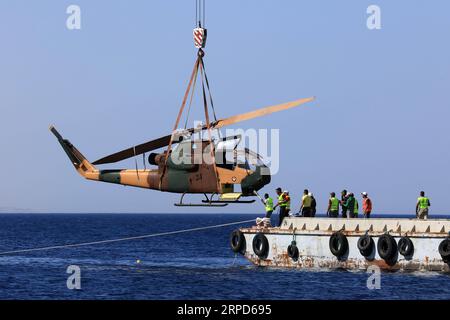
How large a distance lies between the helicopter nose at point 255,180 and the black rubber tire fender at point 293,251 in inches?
326

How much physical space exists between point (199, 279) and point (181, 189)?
23.7ft

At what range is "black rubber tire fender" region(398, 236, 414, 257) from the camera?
3747 centimetres

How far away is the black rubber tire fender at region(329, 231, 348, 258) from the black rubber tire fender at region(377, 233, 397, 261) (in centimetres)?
194

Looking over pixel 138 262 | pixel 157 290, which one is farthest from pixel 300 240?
pixel 138 262

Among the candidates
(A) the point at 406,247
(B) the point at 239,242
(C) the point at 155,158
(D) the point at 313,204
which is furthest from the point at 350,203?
(C) the point at 155,158

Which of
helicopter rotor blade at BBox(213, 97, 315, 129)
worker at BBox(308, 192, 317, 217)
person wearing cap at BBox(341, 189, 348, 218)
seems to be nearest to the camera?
helicopter rotor blade at BBox(213, 97, 315, 129)

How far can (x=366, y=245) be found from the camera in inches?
1537

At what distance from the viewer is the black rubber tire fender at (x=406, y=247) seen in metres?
37.5

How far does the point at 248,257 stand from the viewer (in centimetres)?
4481

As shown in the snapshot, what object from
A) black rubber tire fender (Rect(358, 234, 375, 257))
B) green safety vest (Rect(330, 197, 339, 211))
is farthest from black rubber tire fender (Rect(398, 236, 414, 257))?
green safety vest (Rect(330, 197, 339, 211))

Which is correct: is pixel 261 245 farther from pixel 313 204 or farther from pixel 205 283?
pixel 205 283

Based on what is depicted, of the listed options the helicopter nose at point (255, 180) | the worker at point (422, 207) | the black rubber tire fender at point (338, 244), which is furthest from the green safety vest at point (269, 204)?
the helicopter nose at point (255, 180)

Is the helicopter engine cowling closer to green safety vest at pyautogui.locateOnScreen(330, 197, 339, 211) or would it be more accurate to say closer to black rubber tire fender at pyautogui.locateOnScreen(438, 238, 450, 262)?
green safety vest at pyautogui.locateOnScreen(330, 197, 339, 211)
